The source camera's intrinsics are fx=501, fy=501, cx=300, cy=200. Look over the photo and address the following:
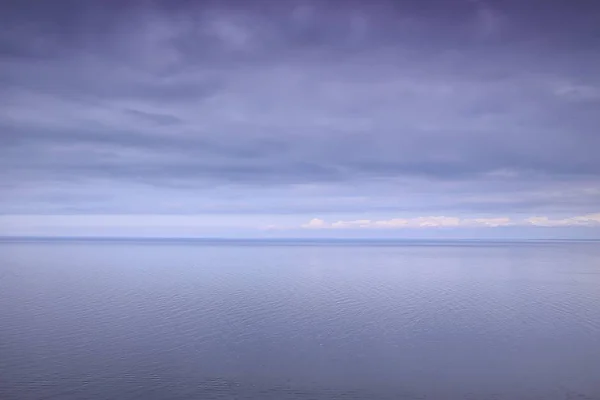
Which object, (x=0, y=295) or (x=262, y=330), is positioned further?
(x=0, y=295)

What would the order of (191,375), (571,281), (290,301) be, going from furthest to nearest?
(571,281) → (290,301) → (191,375)

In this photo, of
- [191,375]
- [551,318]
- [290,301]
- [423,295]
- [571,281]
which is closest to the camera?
[191,375]

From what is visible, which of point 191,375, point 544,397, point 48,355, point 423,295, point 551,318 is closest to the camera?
point 544,397

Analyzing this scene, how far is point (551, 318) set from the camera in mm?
47625

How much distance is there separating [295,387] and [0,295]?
49642 millimetres

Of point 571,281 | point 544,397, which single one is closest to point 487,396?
point 544,397

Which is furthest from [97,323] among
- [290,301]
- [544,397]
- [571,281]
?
[571,281]

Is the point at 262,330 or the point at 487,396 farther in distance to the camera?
the point at 262,330

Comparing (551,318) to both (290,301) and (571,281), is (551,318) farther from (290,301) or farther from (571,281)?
(571,281)

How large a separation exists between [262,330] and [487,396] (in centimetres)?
1983

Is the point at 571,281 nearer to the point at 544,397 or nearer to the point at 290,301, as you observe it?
the point at 290,301

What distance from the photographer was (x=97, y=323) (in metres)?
43.0

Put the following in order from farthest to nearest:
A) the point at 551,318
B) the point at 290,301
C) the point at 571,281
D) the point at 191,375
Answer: the point at 571,281, the point at 290,301, the point at 551,318, the point at 191,375

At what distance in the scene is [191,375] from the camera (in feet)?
94.0
